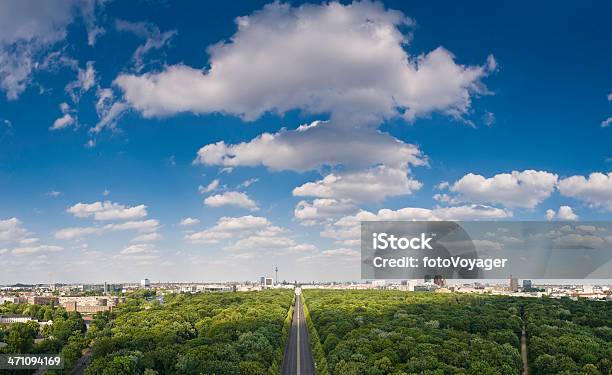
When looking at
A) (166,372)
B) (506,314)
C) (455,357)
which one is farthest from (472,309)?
(166,372)

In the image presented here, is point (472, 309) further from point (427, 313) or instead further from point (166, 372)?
point (166, 372)

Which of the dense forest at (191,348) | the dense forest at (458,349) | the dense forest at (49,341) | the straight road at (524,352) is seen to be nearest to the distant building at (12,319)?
the dense forest at (49,341)

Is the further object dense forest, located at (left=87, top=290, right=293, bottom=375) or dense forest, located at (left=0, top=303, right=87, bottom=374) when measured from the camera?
dense forest, located at (left=0, top=303, right=87, bottom=374)

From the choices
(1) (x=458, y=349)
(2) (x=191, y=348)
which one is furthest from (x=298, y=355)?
(1) (x=458, y=349)

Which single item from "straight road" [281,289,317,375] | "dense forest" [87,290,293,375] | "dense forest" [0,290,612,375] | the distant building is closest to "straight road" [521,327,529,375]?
"dense forest" [0,290,612,375]

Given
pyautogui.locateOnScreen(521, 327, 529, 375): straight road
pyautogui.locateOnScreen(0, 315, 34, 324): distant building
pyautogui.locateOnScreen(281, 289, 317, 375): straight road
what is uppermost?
pyautogui.locateOnScreen(521, 327, 529, 375): straight road

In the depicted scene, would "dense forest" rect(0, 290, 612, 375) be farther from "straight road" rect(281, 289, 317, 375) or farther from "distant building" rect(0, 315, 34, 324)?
"distant building" rect(0, 315, 34, 324)

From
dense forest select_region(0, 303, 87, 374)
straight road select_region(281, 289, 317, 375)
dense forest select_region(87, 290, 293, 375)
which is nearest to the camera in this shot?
dense forest select_region(87, 290, 293, 375)

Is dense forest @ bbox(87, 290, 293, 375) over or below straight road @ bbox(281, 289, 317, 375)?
over

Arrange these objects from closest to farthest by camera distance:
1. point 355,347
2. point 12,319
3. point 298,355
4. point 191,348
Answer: point 191,348, point 355,347, point 298,355, point 12,319

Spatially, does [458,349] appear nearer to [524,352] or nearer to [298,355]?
[524,352]

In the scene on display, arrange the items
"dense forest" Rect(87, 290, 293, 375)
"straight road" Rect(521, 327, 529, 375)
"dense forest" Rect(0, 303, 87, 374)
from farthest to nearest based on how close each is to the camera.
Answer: "dense forest" Rect(0, 303, 87, 374), "straight road" Rect(521, 327, 529, 375), "dense forest" Rect(87, 290, 293, 375)
